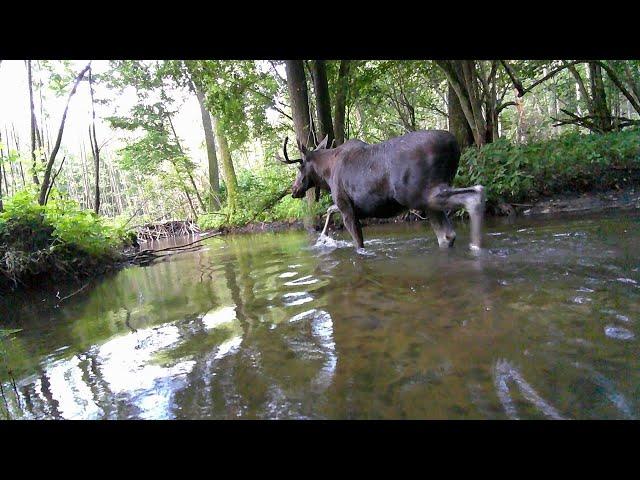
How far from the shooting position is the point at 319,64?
12125 mm

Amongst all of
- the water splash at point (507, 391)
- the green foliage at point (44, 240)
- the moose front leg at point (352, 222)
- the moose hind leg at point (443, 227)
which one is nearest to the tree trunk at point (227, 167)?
the green foliage at point (44, 240)

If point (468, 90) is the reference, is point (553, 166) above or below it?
below

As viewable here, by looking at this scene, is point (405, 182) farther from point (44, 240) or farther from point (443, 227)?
point (44, 240)

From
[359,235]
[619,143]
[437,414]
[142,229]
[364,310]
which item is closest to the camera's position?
[437,414]

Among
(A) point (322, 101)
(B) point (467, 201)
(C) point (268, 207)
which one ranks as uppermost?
(A) point (322, 101)

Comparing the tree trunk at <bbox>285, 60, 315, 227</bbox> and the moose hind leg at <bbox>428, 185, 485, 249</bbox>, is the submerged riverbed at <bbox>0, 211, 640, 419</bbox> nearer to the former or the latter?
the moose hind leg at <bbox>428, 185, 485, 249</bbox>

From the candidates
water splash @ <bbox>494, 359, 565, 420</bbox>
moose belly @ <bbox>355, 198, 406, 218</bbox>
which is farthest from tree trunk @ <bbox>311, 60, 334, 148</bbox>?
water splash @ <bbox>494, 359, 565, 420</bbox>

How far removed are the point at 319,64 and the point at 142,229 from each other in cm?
1346

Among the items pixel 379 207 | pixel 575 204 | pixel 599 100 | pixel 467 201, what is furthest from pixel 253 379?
pixel 599 100

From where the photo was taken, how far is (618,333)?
229cm

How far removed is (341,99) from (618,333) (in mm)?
11891

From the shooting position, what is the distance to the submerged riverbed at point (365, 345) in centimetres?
186
